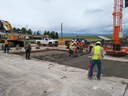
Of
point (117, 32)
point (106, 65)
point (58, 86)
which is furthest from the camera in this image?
point (117, 32)

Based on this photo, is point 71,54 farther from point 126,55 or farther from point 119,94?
point 119,94

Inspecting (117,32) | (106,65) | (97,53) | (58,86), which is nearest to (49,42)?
(117,32)

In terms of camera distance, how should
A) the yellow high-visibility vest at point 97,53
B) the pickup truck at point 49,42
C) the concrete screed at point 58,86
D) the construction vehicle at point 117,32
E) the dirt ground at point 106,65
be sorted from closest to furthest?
the concrete screed at point 58,86
the yellow high-visibility vest at point 97,53
the dirt ground at point 106,65
the construction vehicle at point 117,32
the pickup truck at point 49,42

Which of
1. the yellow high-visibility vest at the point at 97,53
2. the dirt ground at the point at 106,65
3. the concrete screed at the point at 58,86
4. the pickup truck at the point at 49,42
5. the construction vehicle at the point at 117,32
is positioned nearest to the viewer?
the concrete screed at the point at 58,86

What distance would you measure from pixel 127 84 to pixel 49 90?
3500mm

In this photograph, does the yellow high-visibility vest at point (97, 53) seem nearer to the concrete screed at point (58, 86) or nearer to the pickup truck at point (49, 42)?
the concrete screed at point (58, 86)

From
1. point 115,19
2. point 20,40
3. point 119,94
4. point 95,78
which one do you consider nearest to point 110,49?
point 115,19

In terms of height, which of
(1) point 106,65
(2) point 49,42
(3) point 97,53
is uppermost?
(3) point 97,53

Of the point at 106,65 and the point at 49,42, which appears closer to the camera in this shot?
the point at 106,65

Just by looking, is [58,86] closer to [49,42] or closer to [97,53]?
[97,53]

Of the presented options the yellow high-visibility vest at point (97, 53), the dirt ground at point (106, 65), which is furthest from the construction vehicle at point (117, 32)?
the yellow high-visibility vest at point (97, 53)

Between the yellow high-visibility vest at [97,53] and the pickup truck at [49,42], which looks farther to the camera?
the pickup truck at [49,42]

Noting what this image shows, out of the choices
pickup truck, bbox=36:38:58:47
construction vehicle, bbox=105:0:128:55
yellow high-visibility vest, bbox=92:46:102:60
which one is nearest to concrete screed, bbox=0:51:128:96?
yellow high-visibility vest, bbox=92:46:102:60

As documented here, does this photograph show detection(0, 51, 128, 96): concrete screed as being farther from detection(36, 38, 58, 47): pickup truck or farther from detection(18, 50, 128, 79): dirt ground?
detection(36, 38, 58, 47): pickup truck
